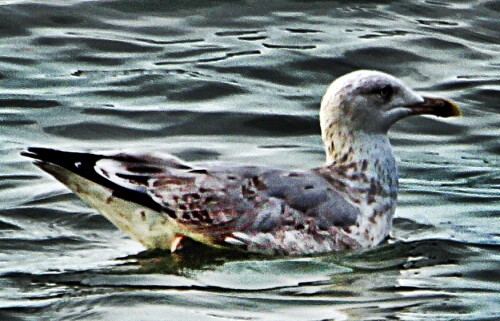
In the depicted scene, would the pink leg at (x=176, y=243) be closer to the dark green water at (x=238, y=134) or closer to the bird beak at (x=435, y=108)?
the dark green water at (x=238, y=134)

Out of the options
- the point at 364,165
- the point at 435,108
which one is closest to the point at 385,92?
the point at 435,108

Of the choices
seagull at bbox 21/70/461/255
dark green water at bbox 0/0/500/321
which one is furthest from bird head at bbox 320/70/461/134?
dark green water at bbox 0/0/500/321

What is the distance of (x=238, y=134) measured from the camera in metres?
14.1

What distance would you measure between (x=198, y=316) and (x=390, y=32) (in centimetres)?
816

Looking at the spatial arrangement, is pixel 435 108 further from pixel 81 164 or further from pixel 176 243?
pixel 81 164

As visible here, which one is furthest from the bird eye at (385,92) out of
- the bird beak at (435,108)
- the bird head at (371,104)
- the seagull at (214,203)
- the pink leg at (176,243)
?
the pink leg at (176,243)

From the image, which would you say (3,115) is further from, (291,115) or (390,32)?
(390,32)

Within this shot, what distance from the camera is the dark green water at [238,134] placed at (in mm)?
9953

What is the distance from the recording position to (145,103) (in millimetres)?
14992

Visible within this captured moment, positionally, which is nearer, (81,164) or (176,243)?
(81,164)

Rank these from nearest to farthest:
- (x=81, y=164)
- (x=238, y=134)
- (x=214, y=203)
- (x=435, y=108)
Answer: (x=81, y=164), (x=214, y=203), (x=435, y=108), (x=238, y=134)

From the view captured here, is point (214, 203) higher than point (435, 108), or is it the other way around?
point (435, 108)

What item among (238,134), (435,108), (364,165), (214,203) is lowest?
(238,134)

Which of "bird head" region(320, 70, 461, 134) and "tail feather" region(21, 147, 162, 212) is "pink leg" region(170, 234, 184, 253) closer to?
"tail feather" region(21, 147, 162, 212)
